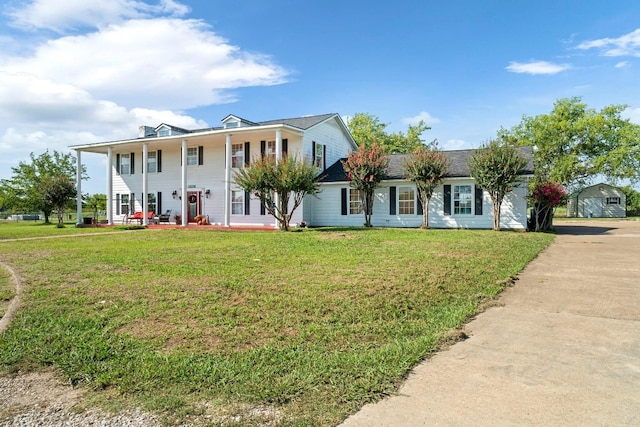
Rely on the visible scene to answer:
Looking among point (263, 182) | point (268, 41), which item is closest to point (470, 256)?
point (263, 182)

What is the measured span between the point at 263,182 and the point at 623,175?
40.8 meters

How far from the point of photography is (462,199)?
19.7 m

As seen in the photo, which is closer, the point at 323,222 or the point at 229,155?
the point at 229,155

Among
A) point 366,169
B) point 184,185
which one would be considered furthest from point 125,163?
point 366,169

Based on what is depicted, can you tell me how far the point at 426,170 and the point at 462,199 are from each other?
2.51 m

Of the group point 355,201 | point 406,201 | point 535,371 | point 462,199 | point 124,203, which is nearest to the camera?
point 535,371

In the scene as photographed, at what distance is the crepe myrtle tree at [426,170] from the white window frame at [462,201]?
1.14 meters

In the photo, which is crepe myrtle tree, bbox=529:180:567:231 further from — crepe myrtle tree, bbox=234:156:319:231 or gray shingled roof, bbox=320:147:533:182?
crepe myrtle tree, bbox=234:156:319:231

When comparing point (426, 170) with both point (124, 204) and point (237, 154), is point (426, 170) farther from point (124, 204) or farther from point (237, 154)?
point (124, 204)

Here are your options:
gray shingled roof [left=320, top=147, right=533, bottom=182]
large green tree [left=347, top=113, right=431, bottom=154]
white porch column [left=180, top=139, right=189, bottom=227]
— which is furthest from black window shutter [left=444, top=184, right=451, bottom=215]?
large green tree [left=347, top=113, right=431, bottom=154]

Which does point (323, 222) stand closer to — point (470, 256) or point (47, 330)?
point (470, 256)

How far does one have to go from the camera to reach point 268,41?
16.2 m

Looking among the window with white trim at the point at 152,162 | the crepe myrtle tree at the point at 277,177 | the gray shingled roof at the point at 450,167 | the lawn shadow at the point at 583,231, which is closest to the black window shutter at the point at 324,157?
the gray shingled roof at the point at 450,167

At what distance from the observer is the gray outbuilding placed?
42000 millimetres
